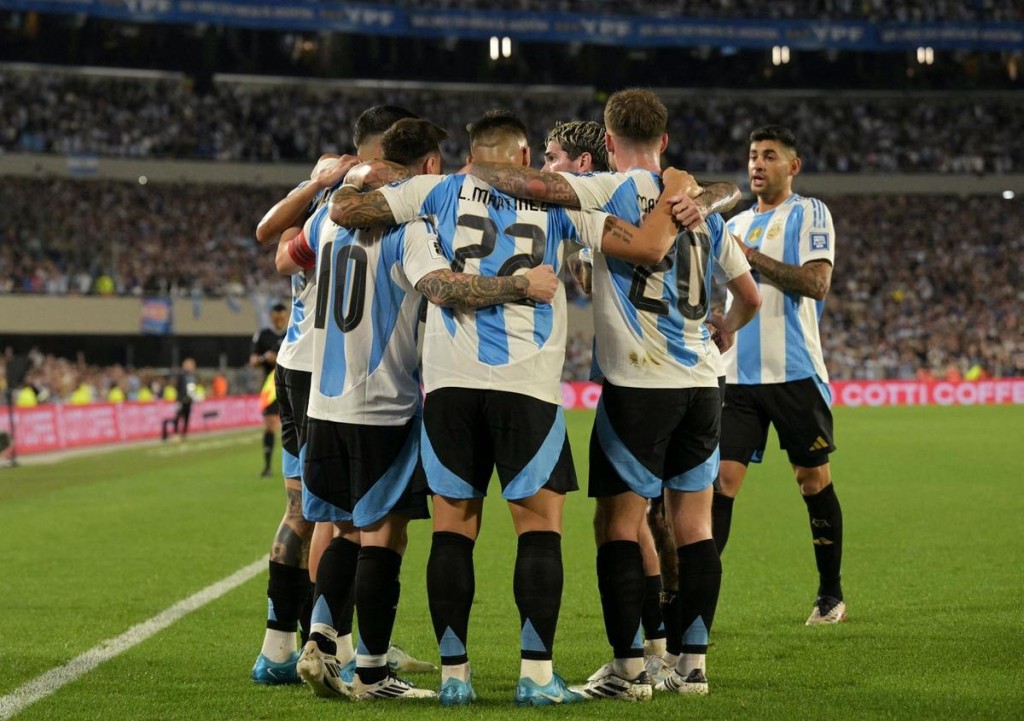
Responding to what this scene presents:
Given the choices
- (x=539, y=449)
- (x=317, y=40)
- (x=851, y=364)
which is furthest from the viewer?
(x=317, y=40)

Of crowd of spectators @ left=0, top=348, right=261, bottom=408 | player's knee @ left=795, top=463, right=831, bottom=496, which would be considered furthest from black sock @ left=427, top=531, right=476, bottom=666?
crowd of spectators @ left=0, top=348, right=261, bottom=408

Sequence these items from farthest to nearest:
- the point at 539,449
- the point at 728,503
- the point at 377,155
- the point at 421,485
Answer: the point at 728,503 < the point at 377,155 < the point at 421,485 < the point at 539,449

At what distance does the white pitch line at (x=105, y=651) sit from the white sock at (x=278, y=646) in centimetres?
84

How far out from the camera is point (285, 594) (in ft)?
19.2

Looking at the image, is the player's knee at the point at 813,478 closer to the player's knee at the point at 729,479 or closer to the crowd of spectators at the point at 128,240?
the player's knee at the point at 729,479

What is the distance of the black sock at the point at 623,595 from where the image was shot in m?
5.26

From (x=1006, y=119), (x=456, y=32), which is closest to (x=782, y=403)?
(x=456, y=32)

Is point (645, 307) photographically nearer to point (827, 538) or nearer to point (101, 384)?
point (827, 538)

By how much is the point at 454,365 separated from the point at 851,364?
126 feet

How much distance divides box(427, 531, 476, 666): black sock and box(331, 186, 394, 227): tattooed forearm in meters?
1.21

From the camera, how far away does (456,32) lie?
48.5m

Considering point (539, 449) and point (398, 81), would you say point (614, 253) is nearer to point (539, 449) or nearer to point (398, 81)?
point (539, 449)

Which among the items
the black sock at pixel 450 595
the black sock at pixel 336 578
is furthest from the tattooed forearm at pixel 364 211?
the black sock at pixel 336 578

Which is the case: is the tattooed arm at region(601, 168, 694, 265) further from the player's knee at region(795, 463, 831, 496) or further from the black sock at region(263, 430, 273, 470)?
the black sock at region(263, 430, 273, 470)
